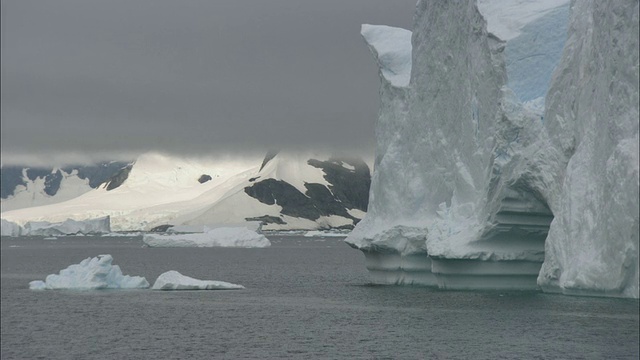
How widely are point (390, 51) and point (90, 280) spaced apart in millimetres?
17890

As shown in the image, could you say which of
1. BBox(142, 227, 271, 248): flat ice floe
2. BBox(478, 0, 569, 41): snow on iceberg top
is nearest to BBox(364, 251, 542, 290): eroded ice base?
BBox(478, 0, 569, 41): snow on iceberg top

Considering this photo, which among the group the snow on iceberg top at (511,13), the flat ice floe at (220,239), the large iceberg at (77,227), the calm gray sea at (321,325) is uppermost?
the snow on iceberg top at (511,13)

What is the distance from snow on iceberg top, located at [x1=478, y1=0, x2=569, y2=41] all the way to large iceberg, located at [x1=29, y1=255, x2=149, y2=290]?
21775mm

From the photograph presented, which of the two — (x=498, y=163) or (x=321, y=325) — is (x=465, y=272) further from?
(x=321, y=325)

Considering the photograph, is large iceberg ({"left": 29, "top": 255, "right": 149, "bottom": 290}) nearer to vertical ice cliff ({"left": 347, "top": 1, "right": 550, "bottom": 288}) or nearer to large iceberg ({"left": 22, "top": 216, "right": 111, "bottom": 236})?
vertical ice cliff ({"left": 347, "top": 1, "right": 550, "bottom": 288})

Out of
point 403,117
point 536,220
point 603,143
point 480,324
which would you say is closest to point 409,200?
point 403,117

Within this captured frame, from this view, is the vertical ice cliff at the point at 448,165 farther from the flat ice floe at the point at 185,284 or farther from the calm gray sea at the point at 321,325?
the flat ice floe at the point at 185,284

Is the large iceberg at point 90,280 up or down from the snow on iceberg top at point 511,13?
down

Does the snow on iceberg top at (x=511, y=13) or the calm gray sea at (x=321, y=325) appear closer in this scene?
the calm gray sea at (x=321, y=325)

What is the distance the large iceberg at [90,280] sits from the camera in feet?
152

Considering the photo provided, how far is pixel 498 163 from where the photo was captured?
3234cm

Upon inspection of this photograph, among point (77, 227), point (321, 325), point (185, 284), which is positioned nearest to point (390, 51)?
point (185, 284)

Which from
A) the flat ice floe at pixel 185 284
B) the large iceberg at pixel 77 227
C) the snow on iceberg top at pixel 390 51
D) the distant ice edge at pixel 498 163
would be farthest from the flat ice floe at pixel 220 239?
the distant ice edge at pixel 498 163

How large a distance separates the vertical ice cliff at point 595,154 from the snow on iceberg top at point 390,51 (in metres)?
12.1
